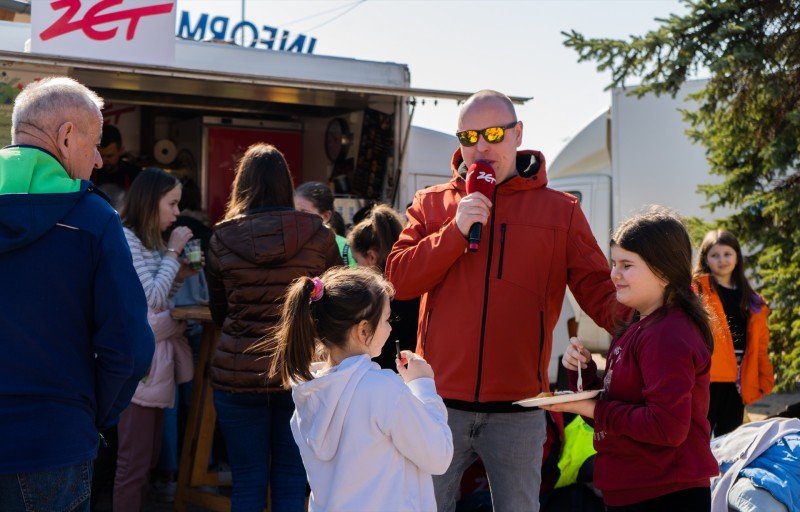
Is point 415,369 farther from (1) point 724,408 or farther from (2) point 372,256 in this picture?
(1) point 724,408

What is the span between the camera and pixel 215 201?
8836mm

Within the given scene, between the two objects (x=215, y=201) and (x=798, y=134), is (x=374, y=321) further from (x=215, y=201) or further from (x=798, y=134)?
(x=215, y=201)

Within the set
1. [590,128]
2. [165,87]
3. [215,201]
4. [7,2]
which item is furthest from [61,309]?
[590,128]

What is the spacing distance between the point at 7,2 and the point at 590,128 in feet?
20.4

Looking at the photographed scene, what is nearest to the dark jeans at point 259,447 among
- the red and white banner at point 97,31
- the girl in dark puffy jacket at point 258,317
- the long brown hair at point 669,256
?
the girl in dark puffy jacket at point 258,317

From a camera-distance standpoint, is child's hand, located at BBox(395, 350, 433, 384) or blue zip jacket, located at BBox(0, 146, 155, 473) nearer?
blue zip jacket, located at BBox(0, 146, 155, 473)

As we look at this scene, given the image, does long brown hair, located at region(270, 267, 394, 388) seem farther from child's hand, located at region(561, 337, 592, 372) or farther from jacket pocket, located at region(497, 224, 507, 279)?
child's hand, located at region(561, 337, 592, 372)

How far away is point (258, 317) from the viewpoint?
4141 millimetres

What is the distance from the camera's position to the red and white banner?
19.2 feet

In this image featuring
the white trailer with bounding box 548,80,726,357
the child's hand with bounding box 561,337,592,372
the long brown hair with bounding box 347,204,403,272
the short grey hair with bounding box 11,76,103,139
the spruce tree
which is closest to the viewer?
the short grey hair with bounding box 11,76,103,139

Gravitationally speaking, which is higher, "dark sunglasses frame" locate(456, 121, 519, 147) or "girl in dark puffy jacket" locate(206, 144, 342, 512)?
"dark sunglasses frame" locate(456, 121, 519, 147)

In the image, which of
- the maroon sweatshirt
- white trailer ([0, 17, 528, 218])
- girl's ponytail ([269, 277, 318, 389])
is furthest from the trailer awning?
the maroon sweatshirt

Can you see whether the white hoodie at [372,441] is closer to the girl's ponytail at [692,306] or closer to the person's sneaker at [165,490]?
the girl's ponytail at [692,306]

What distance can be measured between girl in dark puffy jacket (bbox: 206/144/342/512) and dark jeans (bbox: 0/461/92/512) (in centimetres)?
141
